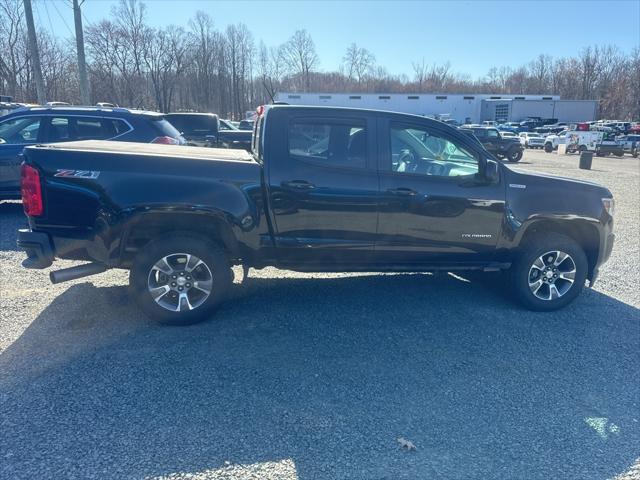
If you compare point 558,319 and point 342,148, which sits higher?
point 342,148

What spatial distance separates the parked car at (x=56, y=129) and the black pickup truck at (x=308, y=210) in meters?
3.90

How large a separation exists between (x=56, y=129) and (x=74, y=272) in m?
5.22

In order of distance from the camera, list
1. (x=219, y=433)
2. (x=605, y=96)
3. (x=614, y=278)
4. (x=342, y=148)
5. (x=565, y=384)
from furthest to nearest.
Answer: (x=605, y=96) < (x=614, y=278) < (x=342, y=148) < (x=565, y=384) < (x=219, y=433)

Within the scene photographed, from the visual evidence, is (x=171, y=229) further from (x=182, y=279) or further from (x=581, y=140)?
(x=581, y=140)

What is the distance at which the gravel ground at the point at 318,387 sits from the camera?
2.62 meters

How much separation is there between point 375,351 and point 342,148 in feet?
6.30

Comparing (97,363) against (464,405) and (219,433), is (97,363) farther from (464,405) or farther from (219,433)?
(464,405)

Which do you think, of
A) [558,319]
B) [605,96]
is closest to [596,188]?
[558,319]

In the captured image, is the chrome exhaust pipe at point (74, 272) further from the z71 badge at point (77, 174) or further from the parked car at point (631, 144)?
the parked car at point (631, 144)

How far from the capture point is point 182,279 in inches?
163

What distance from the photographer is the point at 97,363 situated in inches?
139

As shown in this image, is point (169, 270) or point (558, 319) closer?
point (169, 270)

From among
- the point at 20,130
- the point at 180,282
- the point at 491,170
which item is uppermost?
the point at 20,130

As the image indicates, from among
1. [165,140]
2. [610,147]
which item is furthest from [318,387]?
[610,147]
